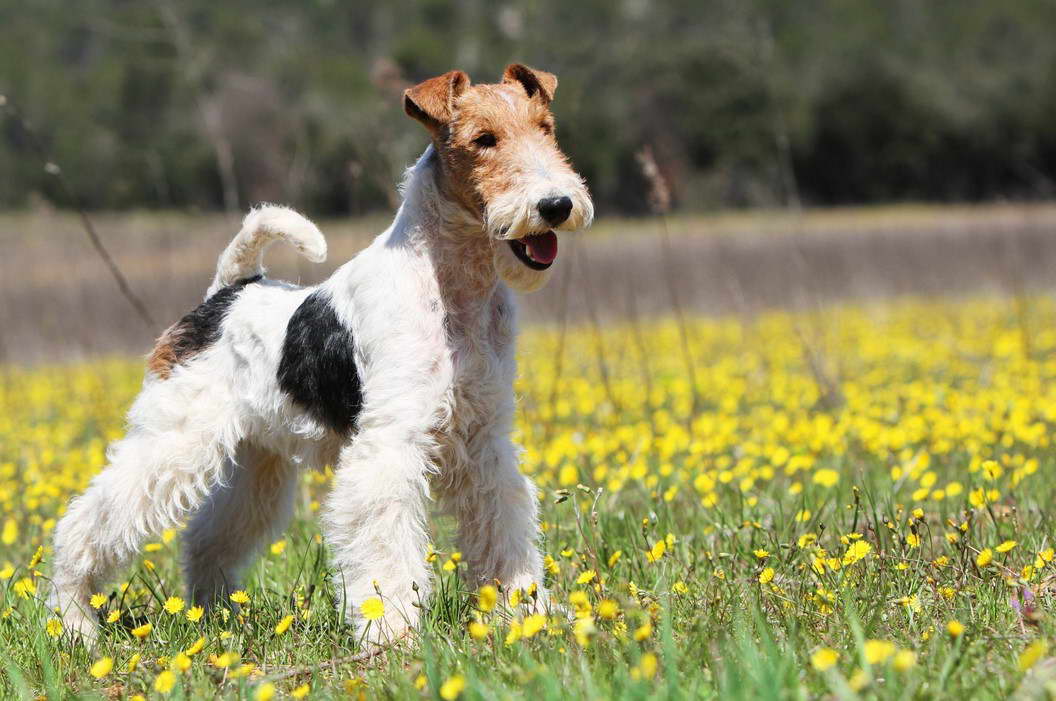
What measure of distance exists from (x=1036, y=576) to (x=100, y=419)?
672 centimetres

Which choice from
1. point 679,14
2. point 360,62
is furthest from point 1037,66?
point 360,62

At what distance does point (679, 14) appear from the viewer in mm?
35469

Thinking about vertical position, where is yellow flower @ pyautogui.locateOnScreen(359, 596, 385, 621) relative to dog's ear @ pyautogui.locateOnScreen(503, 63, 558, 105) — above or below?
below

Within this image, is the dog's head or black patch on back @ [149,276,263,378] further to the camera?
black patch on back @ [149,276,263,378]

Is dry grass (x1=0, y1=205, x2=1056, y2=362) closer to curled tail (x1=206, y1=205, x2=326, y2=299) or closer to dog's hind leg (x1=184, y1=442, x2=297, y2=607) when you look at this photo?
curled tail (x1=206, y1=205, x2=326, y2=299)

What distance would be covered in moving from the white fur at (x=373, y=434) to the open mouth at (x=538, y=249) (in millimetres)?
57

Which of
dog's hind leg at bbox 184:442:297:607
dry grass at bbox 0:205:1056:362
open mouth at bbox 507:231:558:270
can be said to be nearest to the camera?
open mouth at bbox 507:231:558:270

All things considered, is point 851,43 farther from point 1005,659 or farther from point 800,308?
point 1005,659

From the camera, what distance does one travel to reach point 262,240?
4109mm

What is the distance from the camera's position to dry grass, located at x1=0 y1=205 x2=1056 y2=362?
9.84 meters

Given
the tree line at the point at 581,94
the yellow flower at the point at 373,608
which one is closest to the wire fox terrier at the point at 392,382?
the yellow flower at the point at 373,608

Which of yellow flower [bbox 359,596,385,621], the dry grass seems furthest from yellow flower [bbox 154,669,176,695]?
the dry grass

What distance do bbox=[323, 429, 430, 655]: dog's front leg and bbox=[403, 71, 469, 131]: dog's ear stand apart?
107cm

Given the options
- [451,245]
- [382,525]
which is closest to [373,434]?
[382,525]
